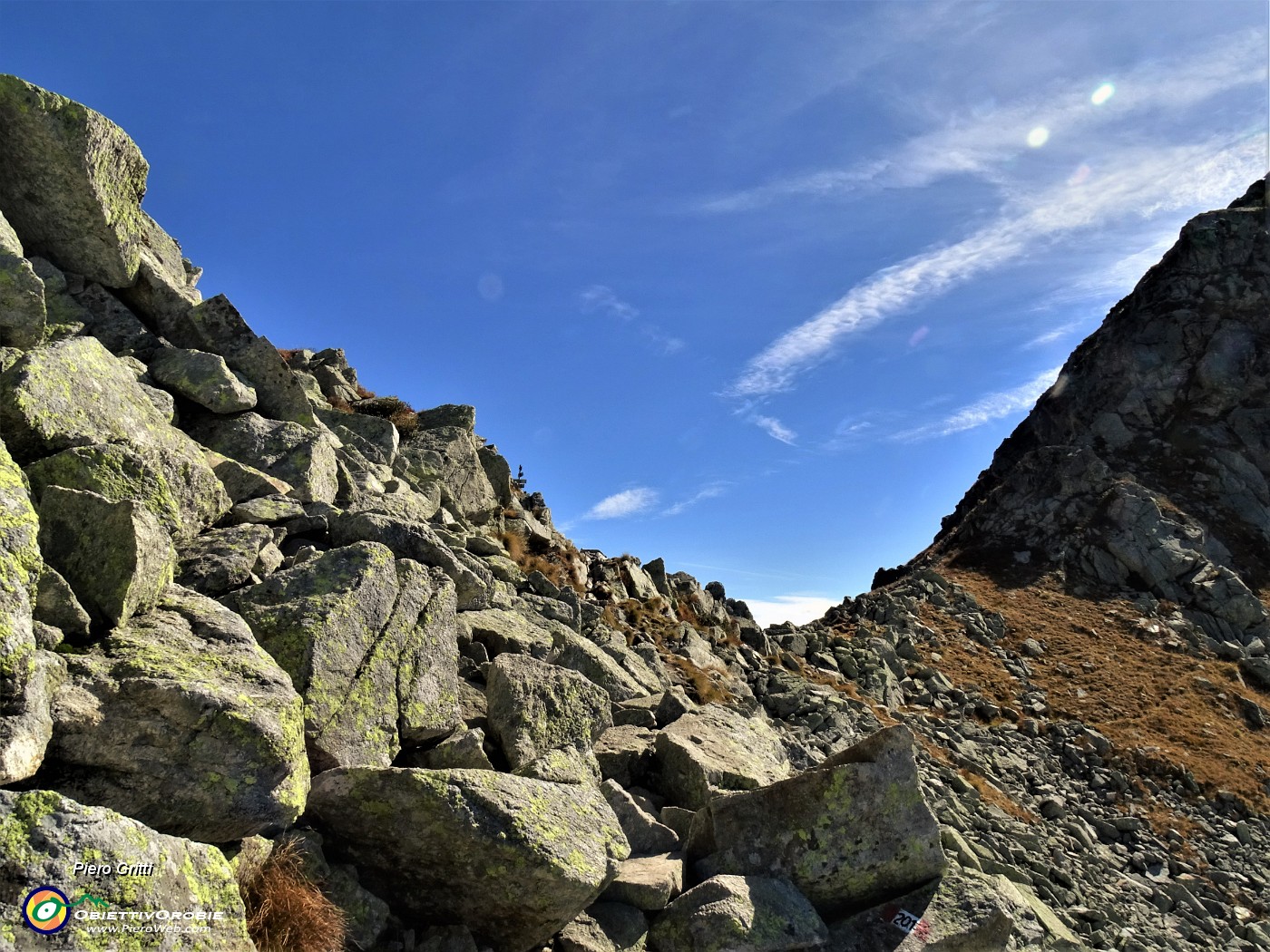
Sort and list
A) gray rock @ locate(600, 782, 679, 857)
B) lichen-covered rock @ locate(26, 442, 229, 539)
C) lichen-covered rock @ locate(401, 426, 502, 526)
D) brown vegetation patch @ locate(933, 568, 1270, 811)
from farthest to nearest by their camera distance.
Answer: brown vegetation patch @ locate(933, 568, 1270, 811) < lichen-covered rock @ locate(401, 426, 502, 526) < gray rock @ locate(600, 782, 679, 857) < lichen-covered rock @ locate(26, 442, 229, 539)

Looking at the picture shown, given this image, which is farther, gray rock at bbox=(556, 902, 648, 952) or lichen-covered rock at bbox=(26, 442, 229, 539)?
lichen-covered rock at bbox=(26, 442, 229, 539)

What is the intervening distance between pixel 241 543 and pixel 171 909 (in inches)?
238

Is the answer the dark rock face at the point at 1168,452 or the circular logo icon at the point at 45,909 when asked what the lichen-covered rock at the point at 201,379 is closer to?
the circular logo icon at the point at 45,909

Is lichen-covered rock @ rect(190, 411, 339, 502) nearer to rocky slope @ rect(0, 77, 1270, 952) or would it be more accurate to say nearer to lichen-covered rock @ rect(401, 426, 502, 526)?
rocky slope @ rect(0, 77, 1270, 952)

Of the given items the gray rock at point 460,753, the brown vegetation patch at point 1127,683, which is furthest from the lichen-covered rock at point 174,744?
the brown vegetation patch at point 1127,683

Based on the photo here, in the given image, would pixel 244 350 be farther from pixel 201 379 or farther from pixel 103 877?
pixel 103 877

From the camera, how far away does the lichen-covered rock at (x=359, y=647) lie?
27.8 feet

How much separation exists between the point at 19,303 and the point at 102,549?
7061 mm

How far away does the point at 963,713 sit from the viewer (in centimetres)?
3538

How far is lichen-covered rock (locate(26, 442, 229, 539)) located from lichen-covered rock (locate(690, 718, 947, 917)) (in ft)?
27.3

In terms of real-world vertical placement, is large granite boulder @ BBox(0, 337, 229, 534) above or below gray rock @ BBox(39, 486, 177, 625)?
above

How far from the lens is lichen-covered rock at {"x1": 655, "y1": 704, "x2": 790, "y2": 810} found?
12117mm

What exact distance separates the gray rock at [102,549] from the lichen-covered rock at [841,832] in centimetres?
772

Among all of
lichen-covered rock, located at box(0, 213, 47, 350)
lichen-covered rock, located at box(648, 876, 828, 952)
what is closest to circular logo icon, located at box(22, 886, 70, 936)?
lichen-covered rock, located at box(648, 876, 828, 952)
